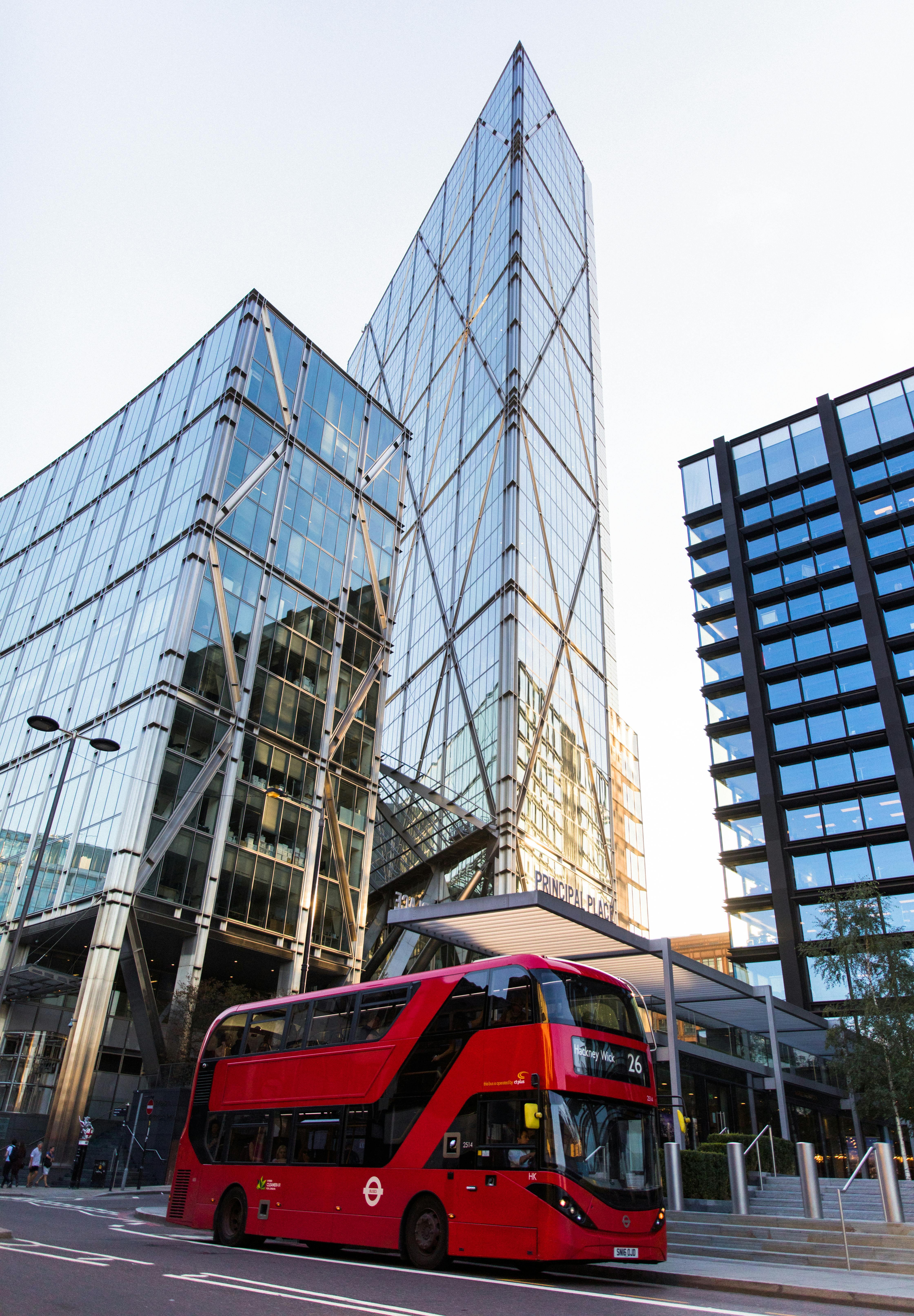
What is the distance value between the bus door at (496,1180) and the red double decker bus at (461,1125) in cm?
2

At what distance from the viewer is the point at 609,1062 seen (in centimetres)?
1280

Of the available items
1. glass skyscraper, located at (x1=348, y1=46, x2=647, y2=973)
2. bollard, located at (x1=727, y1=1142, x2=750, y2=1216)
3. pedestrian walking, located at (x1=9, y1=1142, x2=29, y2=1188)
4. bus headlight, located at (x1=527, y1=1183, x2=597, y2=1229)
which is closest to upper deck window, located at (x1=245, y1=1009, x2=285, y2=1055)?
bus headlight, located at (x1=527, y1=1183, x2=597, y2=1229)

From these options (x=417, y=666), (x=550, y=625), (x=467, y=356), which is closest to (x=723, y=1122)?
(x=550, y=625)

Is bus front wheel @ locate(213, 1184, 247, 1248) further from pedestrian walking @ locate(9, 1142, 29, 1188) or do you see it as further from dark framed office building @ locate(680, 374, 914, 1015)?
dark framed office building @ locate(680, 374, 914, 1015)

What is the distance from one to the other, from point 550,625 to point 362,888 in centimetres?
2376

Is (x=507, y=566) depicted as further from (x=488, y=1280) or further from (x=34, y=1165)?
(x=488, y=1280)

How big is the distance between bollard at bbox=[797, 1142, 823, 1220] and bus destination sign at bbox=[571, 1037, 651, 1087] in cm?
559

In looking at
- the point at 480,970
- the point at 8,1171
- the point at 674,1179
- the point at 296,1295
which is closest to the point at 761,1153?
the point at 674,1179

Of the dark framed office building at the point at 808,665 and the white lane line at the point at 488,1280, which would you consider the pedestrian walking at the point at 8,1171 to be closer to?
the white lane line at the point at 488,1280

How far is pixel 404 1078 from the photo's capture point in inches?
539

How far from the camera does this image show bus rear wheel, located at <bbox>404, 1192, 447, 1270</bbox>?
40.3 feet

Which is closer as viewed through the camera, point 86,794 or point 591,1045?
point 591,1045

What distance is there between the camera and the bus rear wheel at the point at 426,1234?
1227cm

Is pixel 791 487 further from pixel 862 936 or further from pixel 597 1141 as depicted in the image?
pixel 597 1141
